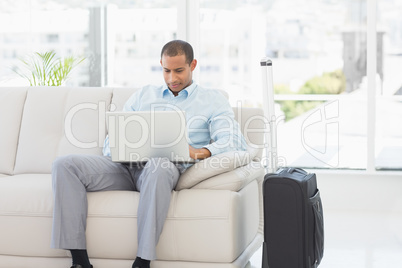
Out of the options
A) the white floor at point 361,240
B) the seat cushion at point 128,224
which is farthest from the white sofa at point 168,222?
the white floor at point 361,240

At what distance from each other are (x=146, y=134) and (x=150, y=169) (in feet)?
0.51

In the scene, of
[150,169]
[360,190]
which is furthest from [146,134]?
[360,190]

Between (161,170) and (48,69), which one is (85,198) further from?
(48,69)

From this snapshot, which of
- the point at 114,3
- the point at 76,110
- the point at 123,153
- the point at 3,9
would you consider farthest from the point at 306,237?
the point at 3,9

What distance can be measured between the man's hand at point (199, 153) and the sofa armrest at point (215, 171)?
6 centimetres

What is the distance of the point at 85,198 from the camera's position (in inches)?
112

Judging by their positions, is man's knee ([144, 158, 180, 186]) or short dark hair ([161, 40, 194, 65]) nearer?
man's knee ([144, 158, 180, 186])

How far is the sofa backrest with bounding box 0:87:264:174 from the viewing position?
11.3 ft

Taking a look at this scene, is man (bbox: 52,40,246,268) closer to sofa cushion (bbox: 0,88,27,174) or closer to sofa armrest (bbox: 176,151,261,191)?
sofa armrest (bbox: 176,151,261,191)

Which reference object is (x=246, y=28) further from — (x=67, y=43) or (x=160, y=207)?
(x=160, y=207)

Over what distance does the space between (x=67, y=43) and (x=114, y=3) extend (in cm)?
52

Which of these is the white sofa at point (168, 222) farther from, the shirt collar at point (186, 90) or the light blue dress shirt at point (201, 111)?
the shirt collar at point (186, 90)

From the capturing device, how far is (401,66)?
4809mm

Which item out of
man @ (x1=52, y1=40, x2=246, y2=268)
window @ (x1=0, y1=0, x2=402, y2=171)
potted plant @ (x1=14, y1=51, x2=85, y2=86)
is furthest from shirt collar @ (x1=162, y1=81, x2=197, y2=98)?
window @ (x1=0, y1=0, x2=402, y2=171)
